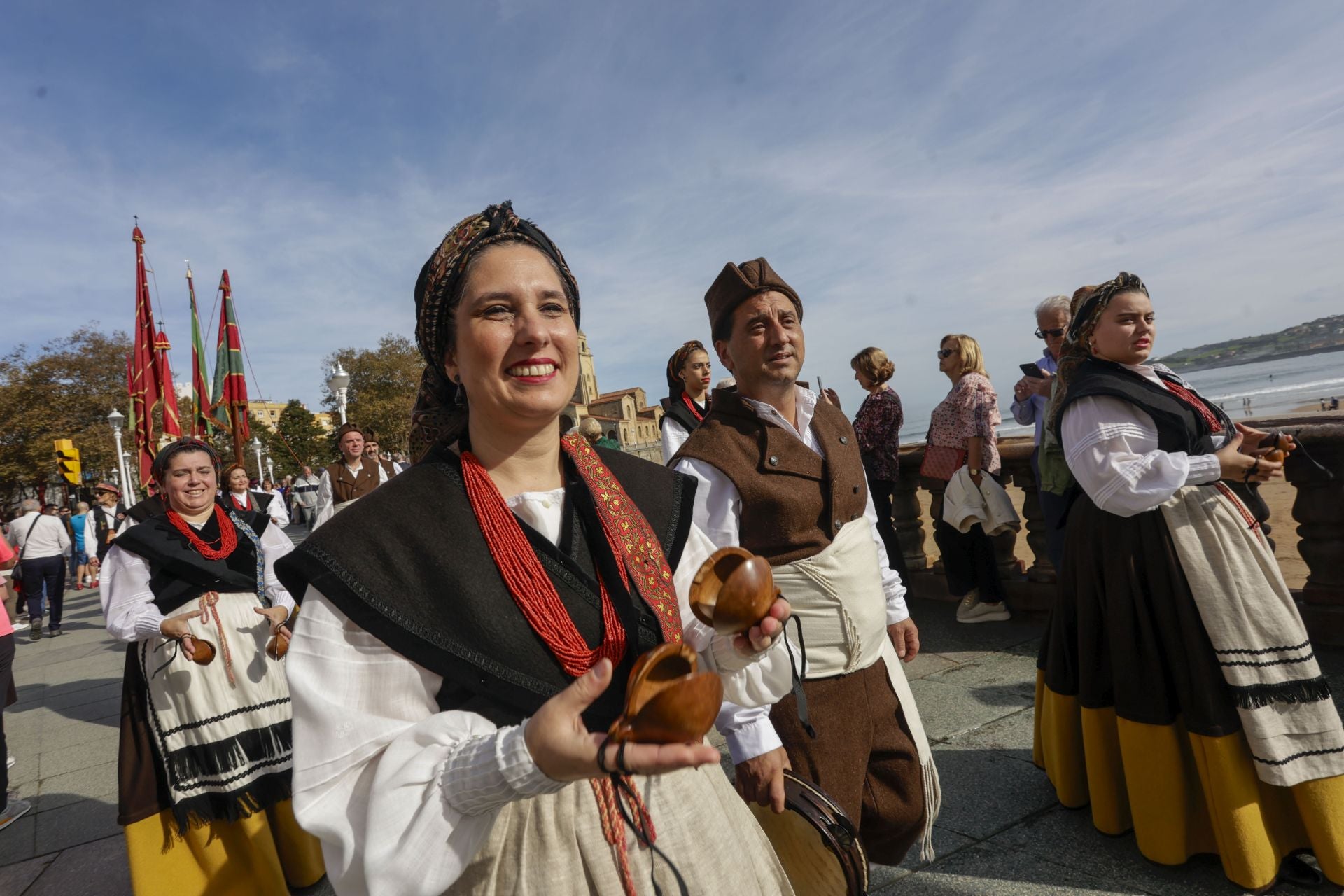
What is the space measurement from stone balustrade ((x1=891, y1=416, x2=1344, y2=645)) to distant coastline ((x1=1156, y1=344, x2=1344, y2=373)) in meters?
92.5

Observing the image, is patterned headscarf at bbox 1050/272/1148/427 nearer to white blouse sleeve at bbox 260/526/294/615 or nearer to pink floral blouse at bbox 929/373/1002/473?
pink floral blouse at bbox 929/373/1002/473

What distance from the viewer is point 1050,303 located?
4848mm

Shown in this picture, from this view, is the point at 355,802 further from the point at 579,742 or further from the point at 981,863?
the point at 981,863

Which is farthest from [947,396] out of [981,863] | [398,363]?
[398,363]

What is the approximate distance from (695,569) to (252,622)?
9.31ft

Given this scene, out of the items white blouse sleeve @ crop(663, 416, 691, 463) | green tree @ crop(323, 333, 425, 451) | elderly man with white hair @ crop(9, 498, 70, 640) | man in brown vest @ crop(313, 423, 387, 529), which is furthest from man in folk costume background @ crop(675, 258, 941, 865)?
green tree @ crop(323, 333, 425, 451)

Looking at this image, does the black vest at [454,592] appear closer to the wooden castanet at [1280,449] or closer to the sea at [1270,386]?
the wooden castanet at [1280,449]

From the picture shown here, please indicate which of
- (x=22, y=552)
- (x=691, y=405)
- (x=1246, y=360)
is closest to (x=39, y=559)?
(x=22, y=552)

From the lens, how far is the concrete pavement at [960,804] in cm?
262

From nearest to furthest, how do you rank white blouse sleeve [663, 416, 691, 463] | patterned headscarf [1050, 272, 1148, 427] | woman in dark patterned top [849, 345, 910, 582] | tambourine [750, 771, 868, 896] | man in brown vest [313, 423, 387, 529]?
tambourine [750, 771, 868, 896] → patterned headscarf [1050, 272, 1148, 427] → white blouse sleeve [663, 416, 691, 463] → woman in dark patterned top [849, 345, 910, 582] → man in brown vest [313, 423, 387, 529]

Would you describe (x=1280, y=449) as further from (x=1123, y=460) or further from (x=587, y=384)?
(x=587, y=384)

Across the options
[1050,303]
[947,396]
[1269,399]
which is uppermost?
→ [1050,303]

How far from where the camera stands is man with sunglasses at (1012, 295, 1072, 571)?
15.2ft

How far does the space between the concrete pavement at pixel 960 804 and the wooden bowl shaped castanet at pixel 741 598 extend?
1.94m
